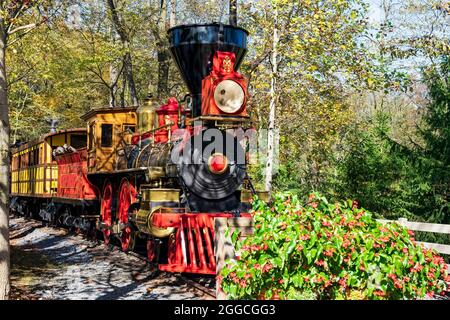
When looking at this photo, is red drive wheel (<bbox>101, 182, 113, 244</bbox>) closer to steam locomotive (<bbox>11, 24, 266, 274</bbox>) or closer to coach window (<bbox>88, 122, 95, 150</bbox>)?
steam locomotive (<bbox>11, 24, 266, 274</bbox>)

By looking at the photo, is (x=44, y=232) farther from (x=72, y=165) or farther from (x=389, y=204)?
(x=389, y=204)

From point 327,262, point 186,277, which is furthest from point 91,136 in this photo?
point 327,262

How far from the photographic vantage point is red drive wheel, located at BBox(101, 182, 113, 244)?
44.0 feet

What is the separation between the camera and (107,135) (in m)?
13.5

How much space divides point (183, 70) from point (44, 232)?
9.74m

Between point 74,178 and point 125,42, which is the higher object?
point 125,42

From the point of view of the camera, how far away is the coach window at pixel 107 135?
44.1 feet

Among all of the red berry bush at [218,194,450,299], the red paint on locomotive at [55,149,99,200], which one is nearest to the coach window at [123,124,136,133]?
the red paint on locomotive at [55,149,99,200]

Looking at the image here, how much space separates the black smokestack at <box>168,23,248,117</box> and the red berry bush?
5.42m

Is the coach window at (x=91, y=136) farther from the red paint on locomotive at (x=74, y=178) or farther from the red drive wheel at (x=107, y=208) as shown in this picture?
the red drive wheel at (x=107, y=208)

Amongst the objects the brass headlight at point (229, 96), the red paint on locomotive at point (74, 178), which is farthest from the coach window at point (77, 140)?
the brass headlight at point (229, 96)

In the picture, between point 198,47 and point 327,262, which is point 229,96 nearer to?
point 198,47

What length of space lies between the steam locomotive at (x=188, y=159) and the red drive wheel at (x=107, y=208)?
52 mm

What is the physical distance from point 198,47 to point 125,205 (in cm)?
427
